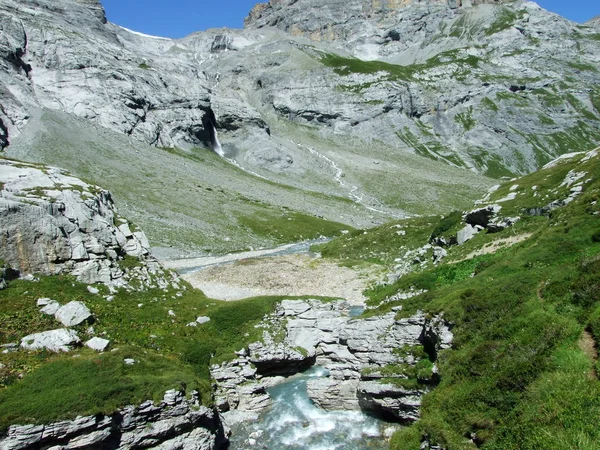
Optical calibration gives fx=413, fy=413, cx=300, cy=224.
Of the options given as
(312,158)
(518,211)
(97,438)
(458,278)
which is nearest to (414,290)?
(458,278)

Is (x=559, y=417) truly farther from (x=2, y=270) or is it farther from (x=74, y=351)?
(x=2, y=270)

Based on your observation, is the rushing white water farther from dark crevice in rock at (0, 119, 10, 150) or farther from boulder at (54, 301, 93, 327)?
dark crevice in rock at (0, 119, 10, 150)

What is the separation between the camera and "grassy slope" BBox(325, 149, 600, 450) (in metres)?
11.9

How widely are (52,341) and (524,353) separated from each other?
68.5 ft

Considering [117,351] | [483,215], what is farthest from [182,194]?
[117,351]

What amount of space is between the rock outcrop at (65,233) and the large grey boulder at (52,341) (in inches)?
251

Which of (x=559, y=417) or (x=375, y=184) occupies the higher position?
(x=375, y=184)

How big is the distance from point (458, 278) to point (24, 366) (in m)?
25.7

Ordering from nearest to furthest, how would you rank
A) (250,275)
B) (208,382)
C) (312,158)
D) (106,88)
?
1. (208,382)
2. (250,275)
3. (106,88)
4. (312,158)

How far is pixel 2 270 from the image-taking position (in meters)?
23.5

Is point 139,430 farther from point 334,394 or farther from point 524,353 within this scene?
point 524,353

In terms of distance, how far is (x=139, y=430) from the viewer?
1734 cm

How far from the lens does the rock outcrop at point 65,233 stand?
25594mm

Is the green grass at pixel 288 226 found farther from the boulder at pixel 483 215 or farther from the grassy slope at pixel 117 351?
the grassy slope at pixel 117 351
